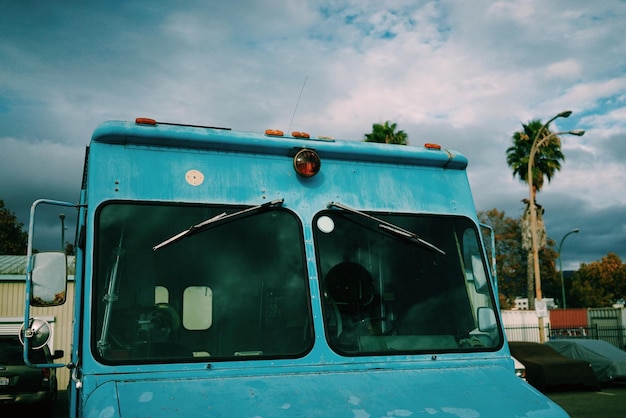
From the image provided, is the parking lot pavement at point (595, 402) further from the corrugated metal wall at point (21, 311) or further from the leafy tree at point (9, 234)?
the leafy tree at point (9, 234)

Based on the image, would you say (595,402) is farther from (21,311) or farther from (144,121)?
(21,311)

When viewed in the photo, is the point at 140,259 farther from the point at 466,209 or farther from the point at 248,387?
the point at 466,209

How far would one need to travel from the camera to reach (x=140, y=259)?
3.47 m

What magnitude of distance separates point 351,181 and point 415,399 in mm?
1488

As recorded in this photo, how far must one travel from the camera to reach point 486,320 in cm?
399

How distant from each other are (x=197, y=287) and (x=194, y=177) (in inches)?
25.5

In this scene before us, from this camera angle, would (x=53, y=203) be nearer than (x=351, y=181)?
Yes

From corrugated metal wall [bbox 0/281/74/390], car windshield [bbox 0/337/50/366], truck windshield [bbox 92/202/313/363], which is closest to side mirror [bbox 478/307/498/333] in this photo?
truck windshield [bbox 92/202/313/363]

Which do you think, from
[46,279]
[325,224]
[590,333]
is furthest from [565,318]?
[46,279]

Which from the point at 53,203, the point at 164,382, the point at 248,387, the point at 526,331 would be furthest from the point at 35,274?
the point at 526,331

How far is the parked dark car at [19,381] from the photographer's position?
12.9m

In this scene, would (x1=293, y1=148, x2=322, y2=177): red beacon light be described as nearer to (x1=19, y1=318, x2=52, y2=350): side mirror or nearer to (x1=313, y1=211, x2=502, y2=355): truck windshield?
(x1=313, y1=211, x2=502, y2=355): truck windshield

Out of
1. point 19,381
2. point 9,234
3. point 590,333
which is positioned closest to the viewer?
point 19,381

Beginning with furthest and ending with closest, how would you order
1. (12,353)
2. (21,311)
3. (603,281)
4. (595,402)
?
(603,281)
(21,311)
(595,402)
(12,353)
